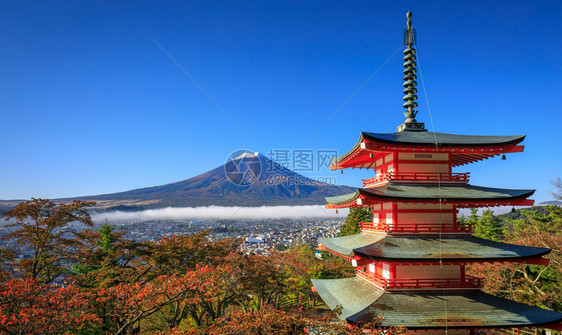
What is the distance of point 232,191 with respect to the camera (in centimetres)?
7781

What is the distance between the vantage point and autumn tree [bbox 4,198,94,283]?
49.2 ft

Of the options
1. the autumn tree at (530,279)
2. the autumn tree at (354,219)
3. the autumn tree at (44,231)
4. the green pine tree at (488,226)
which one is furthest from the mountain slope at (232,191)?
the autumn tree at (44,231)

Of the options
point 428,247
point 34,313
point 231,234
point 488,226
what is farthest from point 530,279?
point 231,234

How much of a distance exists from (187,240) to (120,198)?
76.8m

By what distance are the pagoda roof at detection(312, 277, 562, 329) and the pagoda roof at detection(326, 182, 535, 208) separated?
336 centimetres

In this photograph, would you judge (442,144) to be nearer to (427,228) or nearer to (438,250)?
(427,228)

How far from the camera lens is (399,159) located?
11.4 meters

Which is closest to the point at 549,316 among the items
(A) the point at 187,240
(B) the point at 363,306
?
(B) the point at 363,306

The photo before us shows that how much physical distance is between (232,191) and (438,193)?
70.2 meters

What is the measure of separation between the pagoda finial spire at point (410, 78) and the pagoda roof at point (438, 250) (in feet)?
16.0

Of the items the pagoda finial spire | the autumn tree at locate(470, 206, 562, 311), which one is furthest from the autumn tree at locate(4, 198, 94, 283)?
the autumn tree at locate(470, 206, 562, 311)

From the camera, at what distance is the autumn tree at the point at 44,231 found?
1499 cm

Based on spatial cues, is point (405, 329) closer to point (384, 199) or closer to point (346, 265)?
point (384, 199)

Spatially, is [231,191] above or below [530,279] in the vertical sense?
above
